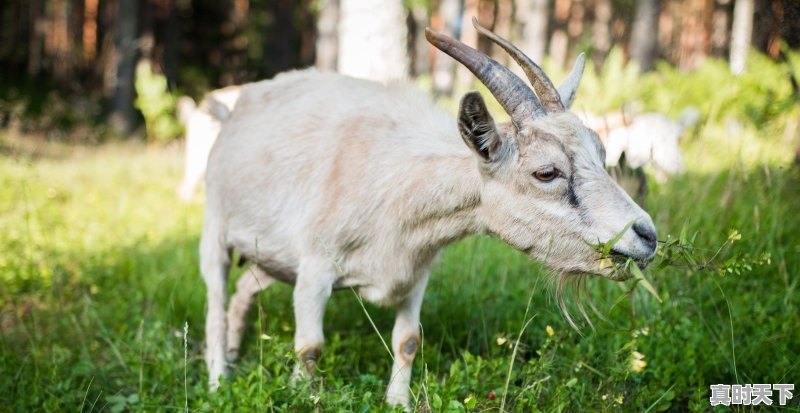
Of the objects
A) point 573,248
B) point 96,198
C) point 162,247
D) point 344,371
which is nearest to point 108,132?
point 96,198

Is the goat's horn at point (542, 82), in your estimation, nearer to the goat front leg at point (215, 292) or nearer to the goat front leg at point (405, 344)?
the goat front leg at point (405, 344)

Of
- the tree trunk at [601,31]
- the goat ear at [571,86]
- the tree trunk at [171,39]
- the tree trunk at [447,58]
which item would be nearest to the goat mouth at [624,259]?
the goat ear at [571,86]

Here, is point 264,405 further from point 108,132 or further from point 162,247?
point 108,132

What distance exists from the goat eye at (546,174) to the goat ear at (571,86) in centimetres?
59

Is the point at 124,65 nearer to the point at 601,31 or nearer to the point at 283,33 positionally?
the point at 283,33

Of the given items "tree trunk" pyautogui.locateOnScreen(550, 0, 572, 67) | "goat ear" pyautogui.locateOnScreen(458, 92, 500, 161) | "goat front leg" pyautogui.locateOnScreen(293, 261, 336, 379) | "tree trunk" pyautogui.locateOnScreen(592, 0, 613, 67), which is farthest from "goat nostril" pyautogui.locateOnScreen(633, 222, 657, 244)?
"tree trunk" pyautogui.locateOnScreen(550, 0, 572, 67)

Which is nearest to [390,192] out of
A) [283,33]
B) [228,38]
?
[283,33]

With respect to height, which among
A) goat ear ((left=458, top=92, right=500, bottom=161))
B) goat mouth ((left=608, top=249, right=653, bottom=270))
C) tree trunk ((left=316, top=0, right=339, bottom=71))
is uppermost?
tree trunk ((left=316, top=0, right=339, bottom=71))

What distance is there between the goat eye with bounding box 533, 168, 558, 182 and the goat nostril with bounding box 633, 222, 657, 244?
414 mm

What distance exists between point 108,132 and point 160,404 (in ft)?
48.7

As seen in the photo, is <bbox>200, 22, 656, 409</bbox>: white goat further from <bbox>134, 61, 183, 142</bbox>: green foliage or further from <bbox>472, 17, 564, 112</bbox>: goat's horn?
<bbox>134, 61, 183, 142</bbox>: green foliage

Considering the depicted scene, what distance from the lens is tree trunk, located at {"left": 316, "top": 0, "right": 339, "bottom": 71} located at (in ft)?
48.6

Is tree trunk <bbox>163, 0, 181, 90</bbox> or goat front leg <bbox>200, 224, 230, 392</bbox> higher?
tree trunk <bbox>163, 0, 181, 90</bbox>

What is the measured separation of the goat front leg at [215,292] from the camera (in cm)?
415
